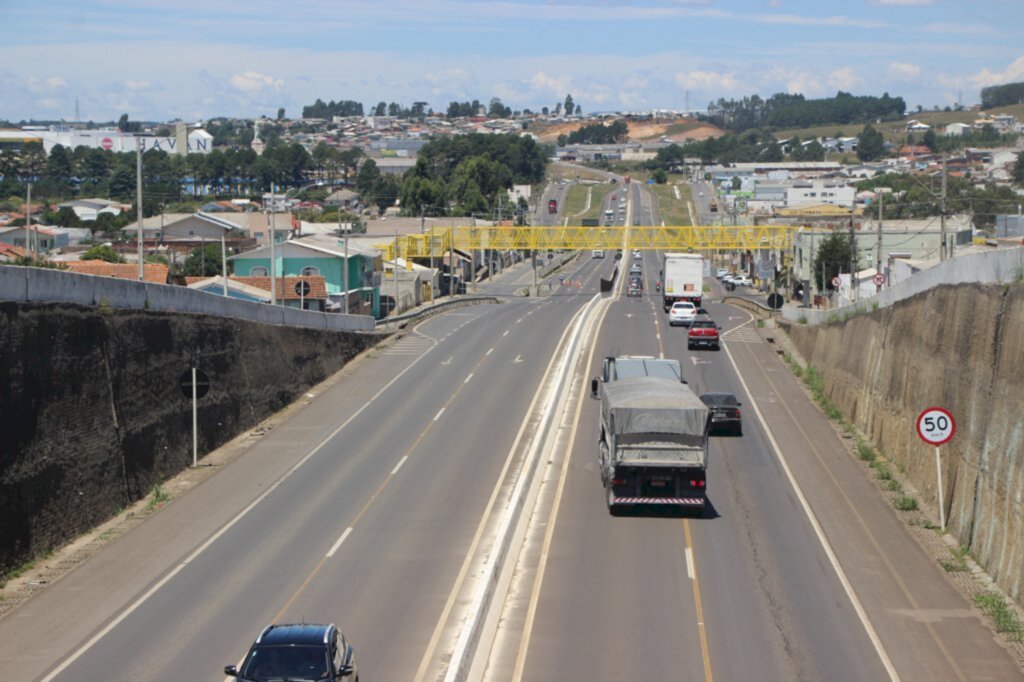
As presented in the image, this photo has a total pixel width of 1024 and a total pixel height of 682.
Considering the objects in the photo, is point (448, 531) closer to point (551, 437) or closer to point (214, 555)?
point (214, 555)

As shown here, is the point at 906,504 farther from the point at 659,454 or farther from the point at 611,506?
the point at 611,506

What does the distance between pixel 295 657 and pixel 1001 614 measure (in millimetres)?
14081

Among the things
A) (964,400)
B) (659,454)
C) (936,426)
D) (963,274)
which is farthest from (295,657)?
(963,274)

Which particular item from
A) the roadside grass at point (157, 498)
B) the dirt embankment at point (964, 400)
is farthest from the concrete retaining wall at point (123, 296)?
the dirt embankment at point (964, 400)

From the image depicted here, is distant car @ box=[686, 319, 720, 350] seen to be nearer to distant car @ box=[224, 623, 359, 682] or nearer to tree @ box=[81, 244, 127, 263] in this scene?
distant car @ box=[224, 623, 359, 682]

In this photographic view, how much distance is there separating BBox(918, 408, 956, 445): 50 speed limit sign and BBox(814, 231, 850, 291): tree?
8060 cm

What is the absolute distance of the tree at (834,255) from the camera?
108938 mm

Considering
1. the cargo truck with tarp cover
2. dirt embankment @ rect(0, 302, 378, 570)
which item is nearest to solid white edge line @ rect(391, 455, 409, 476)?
dirt embankment @ rect(0, 302, 378, 570)

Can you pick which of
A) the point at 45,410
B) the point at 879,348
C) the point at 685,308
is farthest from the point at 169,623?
the point at 685,308

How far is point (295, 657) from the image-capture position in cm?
1642

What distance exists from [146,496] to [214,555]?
714cm

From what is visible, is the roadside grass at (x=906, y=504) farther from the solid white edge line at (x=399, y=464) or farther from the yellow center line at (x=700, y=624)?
the solid white edge line at (x=399, y=464)

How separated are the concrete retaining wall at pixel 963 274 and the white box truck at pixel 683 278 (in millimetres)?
35325

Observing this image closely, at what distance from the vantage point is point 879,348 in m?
43.5
